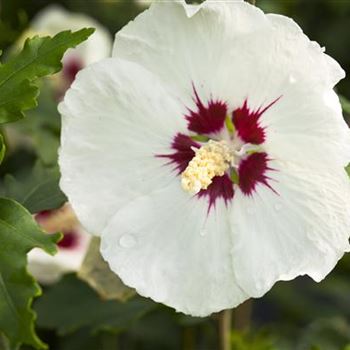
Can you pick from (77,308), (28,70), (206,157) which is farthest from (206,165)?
(77,308)

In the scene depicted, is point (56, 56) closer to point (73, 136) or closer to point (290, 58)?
point (73, 136)

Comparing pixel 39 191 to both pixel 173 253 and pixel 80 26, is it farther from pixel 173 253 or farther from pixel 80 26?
pixel 80 26

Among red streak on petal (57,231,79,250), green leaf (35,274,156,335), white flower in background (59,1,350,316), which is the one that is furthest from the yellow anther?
red streak on petal (57,231,79,250)

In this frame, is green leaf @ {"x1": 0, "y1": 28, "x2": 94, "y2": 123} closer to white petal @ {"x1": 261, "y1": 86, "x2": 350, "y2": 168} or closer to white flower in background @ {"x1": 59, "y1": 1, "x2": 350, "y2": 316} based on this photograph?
white flower in background @ {"x1": 59, "y1": 1, "x2": 350, "y2": 316}

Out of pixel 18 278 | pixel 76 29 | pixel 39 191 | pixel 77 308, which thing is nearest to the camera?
pixel 18 278

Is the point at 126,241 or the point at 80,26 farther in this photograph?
the point at 80,26

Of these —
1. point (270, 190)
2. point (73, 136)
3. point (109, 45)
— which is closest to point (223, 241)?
point (270, 190)

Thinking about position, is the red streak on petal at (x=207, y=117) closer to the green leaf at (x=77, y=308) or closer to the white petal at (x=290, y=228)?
the white petal at (x=290, y=228)
